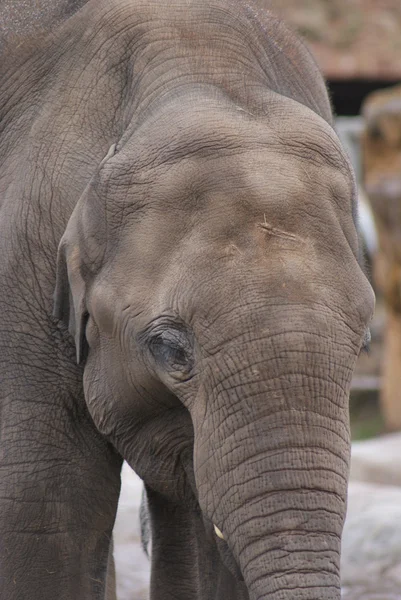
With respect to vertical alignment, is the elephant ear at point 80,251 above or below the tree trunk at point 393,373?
above

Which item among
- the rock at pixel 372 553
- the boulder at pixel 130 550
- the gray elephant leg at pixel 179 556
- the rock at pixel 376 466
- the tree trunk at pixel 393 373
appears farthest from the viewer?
the tree trunk at pixel 393 373

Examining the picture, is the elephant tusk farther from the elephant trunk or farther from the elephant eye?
the elephant eye

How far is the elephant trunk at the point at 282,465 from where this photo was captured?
2881 mm

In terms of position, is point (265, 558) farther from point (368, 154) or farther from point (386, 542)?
point (368, 154)

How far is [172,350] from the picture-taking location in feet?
10.2

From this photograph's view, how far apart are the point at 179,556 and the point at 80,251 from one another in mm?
1114

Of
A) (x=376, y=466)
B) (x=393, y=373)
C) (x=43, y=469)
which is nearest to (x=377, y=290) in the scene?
(x=393, y=373)

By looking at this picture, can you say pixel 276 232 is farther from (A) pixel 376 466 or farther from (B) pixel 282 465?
(A) pixel 376 466

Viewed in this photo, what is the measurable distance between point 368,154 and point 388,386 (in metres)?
1.92

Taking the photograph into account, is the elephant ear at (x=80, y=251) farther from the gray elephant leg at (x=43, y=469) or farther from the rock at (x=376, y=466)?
the rock at (x=376, y=466)

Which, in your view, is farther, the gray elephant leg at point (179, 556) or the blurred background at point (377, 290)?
the blurred background at point (377, 290)

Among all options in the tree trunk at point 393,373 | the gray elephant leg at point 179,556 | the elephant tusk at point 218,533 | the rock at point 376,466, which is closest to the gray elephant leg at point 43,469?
the gray elephant leg at point 179,556

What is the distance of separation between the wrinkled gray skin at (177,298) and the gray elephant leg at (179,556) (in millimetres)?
11

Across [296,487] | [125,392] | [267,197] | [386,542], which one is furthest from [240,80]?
[386,542]
